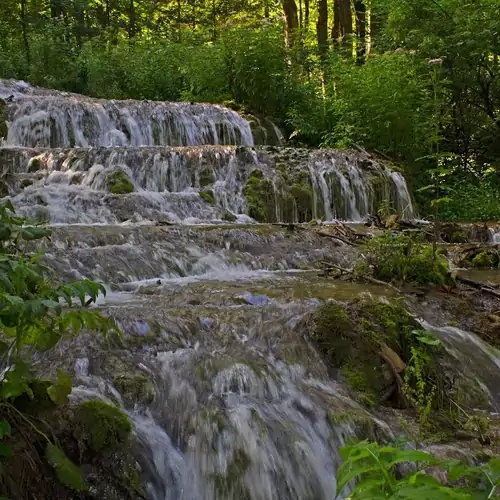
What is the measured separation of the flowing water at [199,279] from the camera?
2910 mm

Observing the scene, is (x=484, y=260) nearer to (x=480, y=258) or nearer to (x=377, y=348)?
(x=480, y=258)

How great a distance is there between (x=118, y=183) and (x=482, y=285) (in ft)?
18.8

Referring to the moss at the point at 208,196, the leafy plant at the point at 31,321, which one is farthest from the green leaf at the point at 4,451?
the moss at the point at 208,196

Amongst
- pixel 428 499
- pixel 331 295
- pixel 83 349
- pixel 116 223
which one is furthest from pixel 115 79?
pixel 428 499

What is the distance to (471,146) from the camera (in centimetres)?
1355

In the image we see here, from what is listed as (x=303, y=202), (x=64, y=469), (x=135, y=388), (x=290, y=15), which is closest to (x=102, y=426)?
(x=64, y=469)

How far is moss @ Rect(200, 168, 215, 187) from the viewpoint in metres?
9.36

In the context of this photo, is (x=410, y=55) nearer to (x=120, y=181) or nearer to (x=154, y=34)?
(x=120, y=181)

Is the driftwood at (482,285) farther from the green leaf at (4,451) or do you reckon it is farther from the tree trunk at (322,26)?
the tree trunk at (322,26)

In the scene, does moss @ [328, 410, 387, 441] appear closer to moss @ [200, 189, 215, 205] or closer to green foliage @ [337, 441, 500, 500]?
green foliage @ [337, 441, 500, 500]

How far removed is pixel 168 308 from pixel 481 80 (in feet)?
38.9

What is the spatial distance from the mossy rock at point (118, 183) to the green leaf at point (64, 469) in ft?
22.0

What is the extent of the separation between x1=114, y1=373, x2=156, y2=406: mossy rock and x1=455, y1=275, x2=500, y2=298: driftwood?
3.77 m

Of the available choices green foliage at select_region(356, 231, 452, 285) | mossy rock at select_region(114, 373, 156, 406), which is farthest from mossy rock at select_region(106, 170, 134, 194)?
mossy rock at select_region(114, 373, 156, 406)
